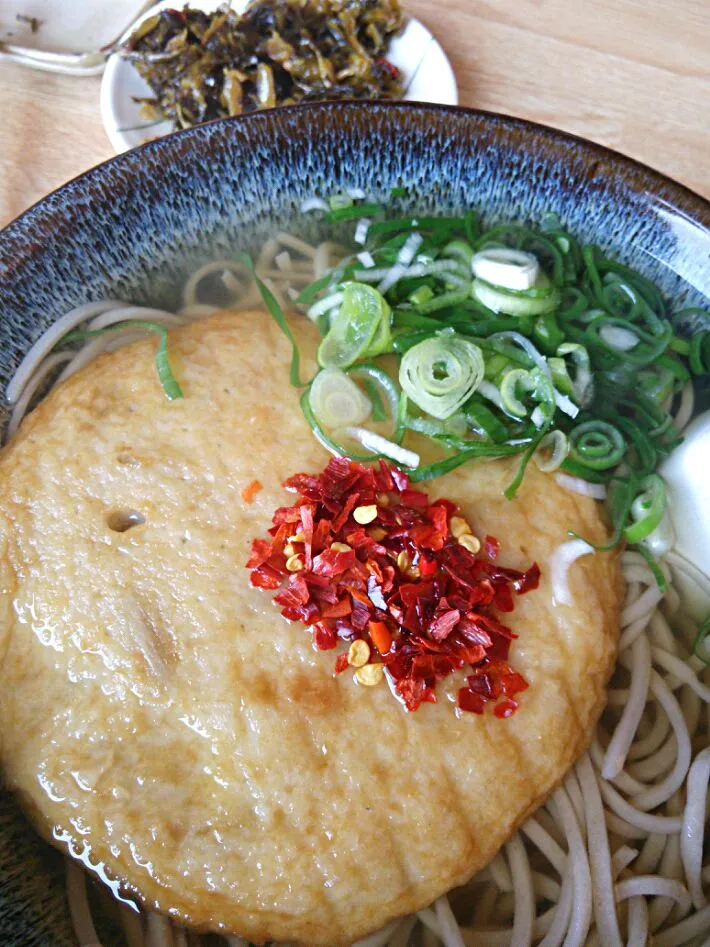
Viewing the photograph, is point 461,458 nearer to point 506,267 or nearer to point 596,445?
point 596,445

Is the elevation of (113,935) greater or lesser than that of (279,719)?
lesser

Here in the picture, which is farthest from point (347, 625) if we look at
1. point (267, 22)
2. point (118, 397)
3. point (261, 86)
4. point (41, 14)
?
point (41, 14)

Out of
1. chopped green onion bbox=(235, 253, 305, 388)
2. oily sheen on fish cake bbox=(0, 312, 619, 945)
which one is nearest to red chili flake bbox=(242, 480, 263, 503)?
oily sheen on fish cake bbox=(0, 312, 619, 945)

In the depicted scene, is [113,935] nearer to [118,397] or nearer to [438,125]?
[118,397]

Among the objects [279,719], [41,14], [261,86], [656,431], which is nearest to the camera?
[279,719]

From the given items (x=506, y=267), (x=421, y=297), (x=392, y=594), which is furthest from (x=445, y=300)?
(x=392, y=594)

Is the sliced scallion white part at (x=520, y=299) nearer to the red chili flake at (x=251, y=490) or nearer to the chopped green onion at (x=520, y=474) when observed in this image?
the chopped green onion at (x=520, y=474)

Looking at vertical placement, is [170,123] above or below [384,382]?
above
